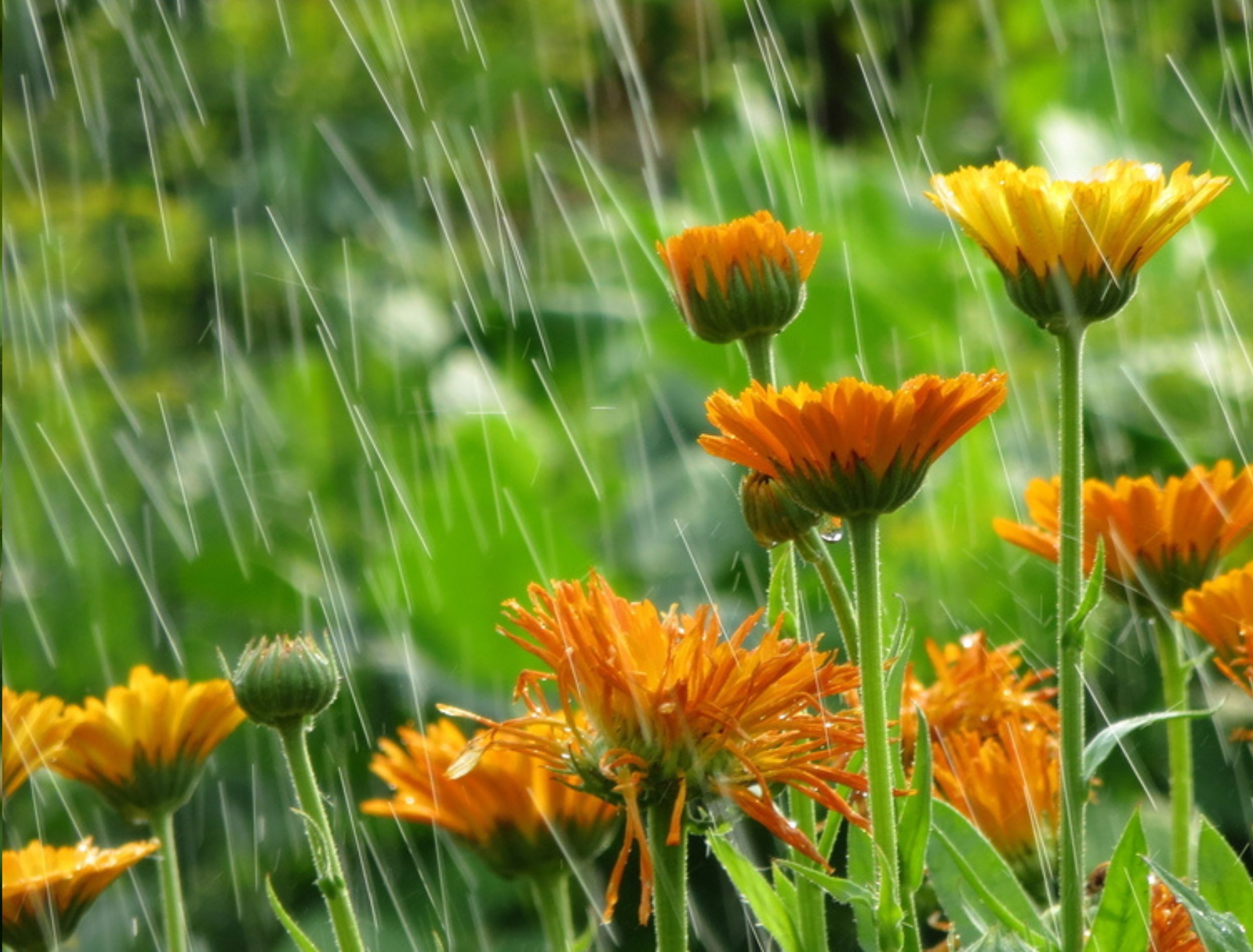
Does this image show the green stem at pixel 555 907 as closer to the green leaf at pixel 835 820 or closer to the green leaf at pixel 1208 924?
the green leaf at pixel 835 820

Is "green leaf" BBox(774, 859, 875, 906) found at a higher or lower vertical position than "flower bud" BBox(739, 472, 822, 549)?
lower

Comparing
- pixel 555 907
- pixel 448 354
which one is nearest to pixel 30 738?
pixel 555 907

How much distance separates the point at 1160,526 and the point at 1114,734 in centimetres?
12

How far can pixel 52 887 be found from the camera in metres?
0.54

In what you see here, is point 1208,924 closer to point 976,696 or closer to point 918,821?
point 918,821

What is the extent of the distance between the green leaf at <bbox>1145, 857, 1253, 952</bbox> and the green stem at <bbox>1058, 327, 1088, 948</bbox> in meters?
0.03

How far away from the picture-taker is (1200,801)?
1.02 metres

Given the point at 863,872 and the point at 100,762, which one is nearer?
the point at 863,872

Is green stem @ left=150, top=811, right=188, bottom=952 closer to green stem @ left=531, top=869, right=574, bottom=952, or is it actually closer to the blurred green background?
green stem @ left=531, top=869, right=574, bottom=952

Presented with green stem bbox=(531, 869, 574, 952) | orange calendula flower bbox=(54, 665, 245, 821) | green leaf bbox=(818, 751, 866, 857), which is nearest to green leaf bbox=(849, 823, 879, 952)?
green leaf bbox=(818, 751, 866, 857)

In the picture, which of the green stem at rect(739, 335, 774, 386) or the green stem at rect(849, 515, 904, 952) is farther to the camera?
the green stem at rect(739, 335, 774, 386)

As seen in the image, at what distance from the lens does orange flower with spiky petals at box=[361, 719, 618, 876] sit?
55 centimetres

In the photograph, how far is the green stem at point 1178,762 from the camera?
510 mm

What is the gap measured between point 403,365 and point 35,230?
0.70 meters
